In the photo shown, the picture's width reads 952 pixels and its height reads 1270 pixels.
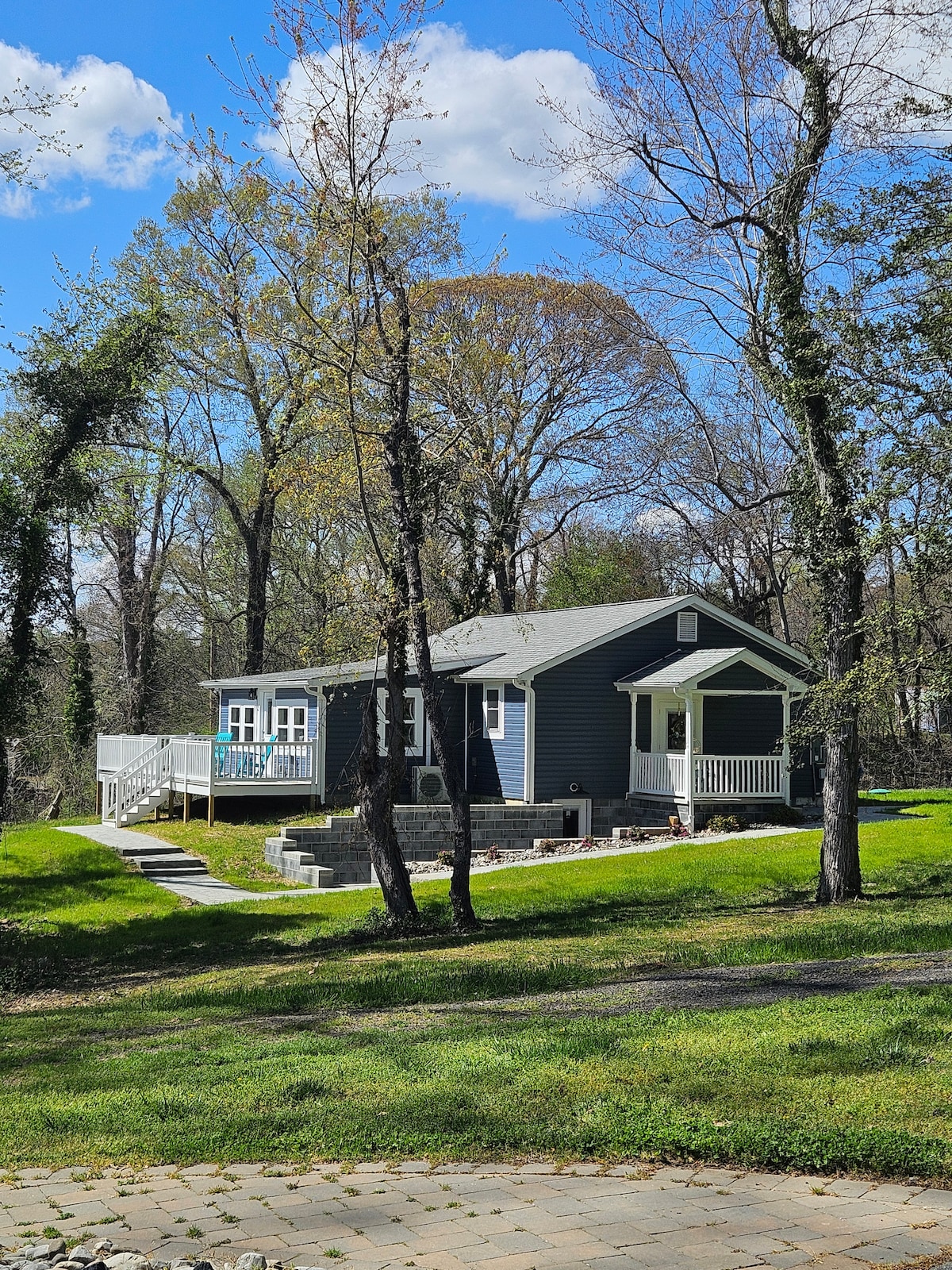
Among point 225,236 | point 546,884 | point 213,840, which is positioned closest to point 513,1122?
point 546,884

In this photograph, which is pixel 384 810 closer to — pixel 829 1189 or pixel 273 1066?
pixel 273 1066

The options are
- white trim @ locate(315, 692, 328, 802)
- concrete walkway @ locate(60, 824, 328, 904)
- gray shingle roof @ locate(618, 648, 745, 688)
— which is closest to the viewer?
concrete walkway @ locate(60, 824, 328, 904)

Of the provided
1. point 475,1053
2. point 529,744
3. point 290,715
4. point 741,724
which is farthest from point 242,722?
point 475,1053

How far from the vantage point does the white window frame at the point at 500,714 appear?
26.5m

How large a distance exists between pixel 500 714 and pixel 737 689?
5.25 metres

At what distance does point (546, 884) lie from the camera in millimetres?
17562

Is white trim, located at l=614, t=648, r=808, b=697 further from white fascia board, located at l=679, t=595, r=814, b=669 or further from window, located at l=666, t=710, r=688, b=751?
window, located at l=666, t=710, r=688, b=751

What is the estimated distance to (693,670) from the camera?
81.4 feet

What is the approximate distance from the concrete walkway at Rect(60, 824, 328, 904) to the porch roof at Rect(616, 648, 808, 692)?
879 cm

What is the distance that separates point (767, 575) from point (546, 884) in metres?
23.5

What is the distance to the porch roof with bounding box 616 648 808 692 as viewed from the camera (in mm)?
24719

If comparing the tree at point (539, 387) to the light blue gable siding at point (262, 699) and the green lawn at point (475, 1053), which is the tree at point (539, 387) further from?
the green lawn at point (475, 1053)

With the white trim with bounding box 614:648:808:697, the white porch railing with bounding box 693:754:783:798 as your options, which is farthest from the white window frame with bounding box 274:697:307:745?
the white porch railing with bounding box 693:754:783:798

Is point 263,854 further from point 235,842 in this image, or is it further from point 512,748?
point 512,748
